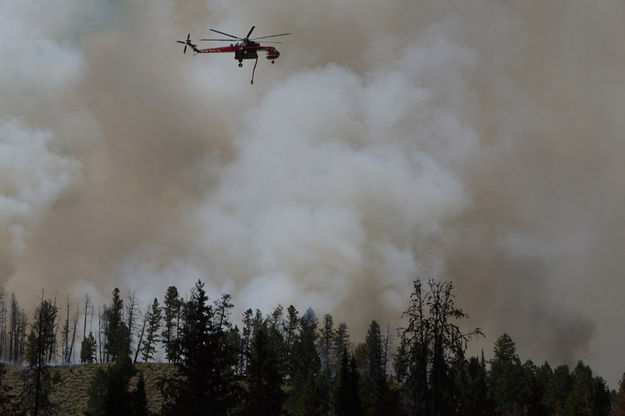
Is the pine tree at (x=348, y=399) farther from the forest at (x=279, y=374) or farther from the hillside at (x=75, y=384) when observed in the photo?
the hillside at (x=75, y=384)

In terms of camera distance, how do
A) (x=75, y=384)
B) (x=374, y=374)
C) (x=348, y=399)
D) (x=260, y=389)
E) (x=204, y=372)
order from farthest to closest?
1. (x=374, y=374)
2. (x=75, y=384)
3. (x=348, y=399)
4. (x=260, y=389)
5. (x=204, y=372)

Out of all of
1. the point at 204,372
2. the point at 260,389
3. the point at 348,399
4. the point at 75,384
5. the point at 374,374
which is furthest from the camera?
the point at 374,374

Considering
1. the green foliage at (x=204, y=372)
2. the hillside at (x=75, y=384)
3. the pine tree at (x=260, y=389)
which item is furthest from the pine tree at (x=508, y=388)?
the green foliage at (x=204, y=372)

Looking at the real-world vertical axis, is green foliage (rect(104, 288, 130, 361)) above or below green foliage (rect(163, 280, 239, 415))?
above

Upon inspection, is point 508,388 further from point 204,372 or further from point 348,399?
point 204,372

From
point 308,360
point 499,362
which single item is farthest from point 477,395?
point 499,362

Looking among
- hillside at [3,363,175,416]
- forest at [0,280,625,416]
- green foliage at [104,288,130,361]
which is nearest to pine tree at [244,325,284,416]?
forest at [0,280,625,416]

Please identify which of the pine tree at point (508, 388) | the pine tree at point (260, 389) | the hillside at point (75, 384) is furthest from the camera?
the pine tree at point (508, 388)

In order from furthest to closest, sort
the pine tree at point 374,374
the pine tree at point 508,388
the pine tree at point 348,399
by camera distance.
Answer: the pine tree at point 508,388, the pine tree at point 374,374, the pine tree at point 348,399

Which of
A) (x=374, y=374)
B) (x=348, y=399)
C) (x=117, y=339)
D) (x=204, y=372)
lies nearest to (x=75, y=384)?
(x=117, y=339)

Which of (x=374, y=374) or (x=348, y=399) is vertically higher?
(x=374, y=374)

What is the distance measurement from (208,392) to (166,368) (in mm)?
97254

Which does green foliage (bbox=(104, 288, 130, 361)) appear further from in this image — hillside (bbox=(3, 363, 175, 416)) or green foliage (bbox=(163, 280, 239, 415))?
green foliage (bbox=(163, 280, 239, 415))

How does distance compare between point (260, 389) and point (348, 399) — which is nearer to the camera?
point (260, 389)
